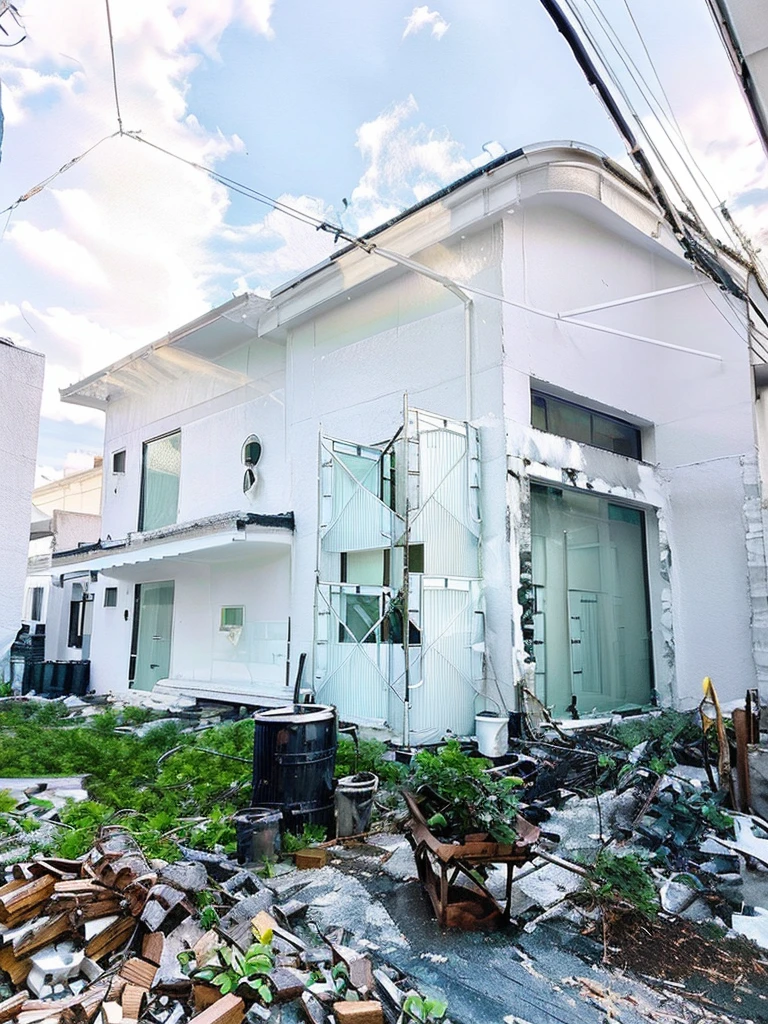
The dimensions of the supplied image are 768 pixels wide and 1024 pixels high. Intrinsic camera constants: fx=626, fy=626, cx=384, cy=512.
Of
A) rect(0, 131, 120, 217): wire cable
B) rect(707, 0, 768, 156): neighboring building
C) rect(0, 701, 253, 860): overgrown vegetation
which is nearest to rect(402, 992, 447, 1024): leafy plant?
rect(0, 701, 253, 860): overgrown vegetation

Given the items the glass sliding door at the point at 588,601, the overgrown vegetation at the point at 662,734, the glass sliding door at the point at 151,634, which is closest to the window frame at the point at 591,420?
the glass sliding door at the point at 588,601

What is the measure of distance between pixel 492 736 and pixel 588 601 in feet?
9.99

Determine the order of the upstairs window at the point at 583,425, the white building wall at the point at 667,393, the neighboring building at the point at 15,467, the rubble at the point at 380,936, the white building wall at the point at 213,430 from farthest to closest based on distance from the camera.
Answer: the white building wall at the point at 213,430 → the upstairs window at the point at 583,425 → the white building wall at the point at 667,393 → the neighboring building at the point at 15,467 → the rubble at the point at 380,936

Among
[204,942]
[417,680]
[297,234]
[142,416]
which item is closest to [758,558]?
[417,680]

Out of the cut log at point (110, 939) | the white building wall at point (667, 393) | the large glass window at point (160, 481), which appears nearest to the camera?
the cut log at point (110, 939)

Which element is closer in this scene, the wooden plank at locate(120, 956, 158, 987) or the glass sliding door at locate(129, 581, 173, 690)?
the wooden plank at locate(120, 956, 158, 987)

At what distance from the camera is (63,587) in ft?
52.3

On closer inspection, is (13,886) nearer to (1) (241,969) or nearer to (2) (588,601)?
(1) (241,969)

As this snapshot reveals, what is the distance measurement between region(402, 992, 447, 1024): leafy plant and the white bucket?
176 inches

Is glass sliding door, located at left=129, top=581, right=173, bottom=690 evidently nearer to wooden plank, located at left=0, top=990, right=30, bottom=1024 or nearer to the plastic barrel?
the plastic barrel

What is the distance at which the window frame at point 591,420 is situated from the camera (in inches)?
349

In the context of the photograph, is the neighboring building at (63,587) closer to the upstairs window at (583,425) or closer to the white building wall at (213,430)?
the white building wall at (213,430)

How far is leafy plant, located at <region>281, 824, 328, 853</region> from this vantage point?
4672 millimetres

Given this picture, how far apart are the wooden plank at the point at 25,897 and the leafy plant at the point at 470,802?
2091 mm
